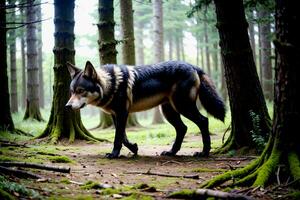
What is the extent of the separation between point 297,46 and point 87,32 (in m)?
37.6

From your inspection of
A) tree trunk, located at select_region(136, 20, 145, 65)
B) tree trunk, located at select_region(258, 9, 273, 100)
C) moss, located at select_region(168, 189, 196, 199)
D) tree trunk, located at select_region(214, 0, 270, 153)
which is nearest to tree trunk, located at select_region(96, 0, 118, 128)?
tree trunk, located at select_region(214, 0, 270, 153)

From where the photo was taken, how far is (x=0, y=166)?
4215mm

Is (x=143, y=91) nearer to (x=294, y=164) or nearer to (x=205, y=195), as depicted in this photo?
(x=294, y=164)

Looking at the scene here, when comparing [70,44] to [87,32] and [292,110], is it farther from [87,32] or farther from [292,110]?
[87,32]

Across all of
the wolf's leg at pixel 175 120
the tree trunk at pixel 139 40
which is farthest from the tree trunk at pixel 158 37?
the tree trunk at pixel 139 40

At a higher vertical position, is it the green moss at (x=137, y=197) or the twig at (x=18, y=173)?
the twig at (x=18, y=173)

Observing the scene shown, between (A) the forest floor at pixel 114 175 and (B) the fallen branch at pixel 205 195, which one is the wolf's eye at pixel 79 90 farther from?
(B) the fallen branch at pixel 205 195

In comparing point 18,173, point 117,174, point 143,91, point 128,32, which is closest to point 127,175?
point 117,174

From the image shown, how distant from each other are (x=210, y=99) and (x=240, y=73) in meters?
0.87

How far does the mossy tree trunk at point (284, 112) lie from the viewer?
394 centimetres

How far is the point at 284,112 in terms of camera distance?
4105mm

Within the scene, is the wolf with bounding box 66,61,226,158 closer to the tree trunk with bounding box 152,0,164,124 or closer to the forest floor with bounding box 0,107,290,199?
the forest floor with bounding box 0,107,290,199

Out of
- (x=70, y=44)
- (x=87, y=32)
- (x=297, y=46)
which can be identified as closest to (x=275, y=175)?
(x=297, y=46)

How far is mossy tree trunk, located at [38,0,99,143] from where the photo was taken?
899 centimetres
